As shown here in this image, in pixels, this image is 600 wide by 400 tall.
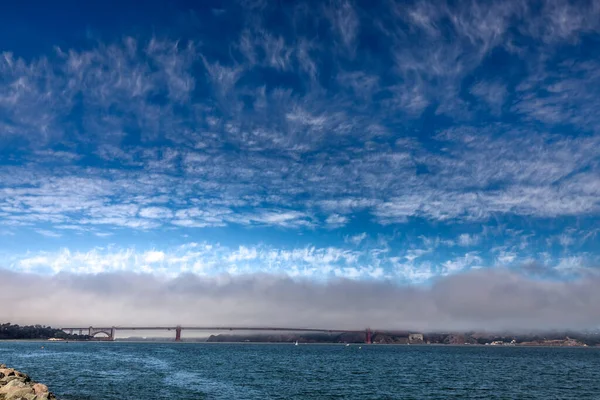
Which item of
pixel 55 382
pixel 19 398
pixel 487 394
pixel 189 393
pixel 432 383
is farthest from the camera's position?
pixel 432 383

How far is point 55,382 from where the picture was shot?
60.2 m

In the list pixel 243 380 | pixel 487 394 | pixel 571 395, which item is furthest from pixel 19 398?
pixel 571 395

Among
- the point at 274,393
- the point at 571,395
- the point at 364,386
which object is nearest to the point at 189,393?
the point at 274,393

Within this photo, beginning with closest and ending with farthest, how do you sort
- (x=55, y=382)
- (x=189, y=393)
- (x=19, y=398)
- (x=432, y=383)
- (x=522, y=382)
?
A: (x=19, y=398) → (x=189, y=393) → (x=55, y=382) → (x=432, y=383) → (x=522, y=382)

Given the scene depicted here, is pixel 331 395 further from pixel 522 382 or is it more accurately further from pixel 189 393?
pixel 522 382

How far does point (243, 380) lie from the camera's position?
6731 centimetres

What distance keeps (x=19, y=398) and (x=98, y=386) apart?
23.1 m

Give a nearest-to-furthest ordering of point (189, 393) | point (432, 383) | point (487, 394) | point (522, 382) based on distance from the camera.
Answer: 1. point (189, 393)
2. point (487, 394)
3. point (432, 383)
4. point (522, 382)

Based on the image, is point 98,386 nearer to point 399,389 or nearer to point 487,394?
point 399,389

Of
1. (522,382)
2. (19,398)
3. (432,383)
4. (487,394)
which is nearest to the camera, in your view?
(19,398)

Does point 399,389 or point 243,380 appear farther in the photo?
point 243,380

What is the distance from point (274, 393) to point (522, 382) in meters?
44.6

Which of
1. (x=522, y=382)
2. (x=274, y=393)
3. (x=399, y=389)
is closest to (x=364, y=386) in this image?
(x=399, y=389)

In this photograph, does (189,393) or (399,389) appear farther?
(399,389)
